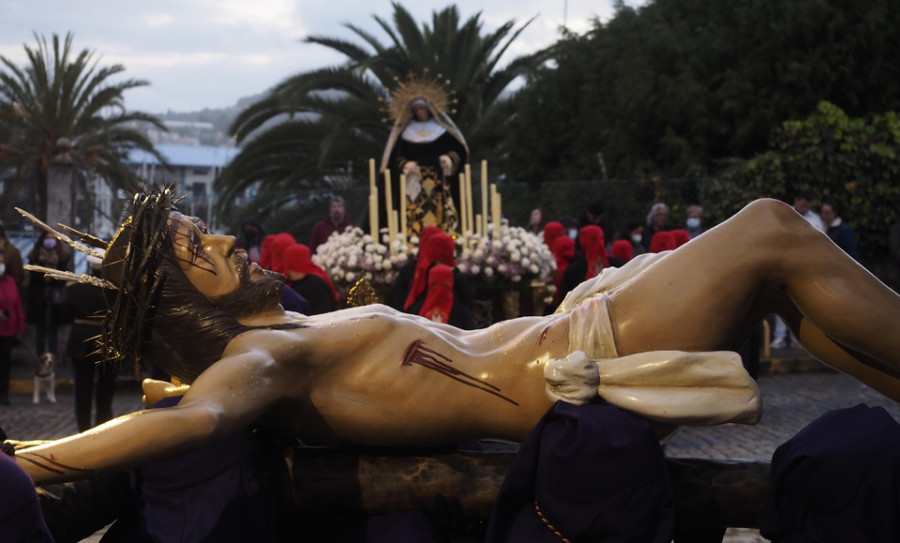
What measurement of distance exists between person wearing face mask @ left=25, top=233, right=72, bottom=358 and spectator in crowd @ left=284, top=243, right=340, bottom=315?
3.83 m

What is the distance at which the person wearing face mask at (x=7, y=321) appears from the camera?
385 inches

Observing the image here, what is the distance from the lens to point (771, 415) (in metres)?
9.04

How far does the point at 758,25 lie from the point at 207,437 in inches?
677

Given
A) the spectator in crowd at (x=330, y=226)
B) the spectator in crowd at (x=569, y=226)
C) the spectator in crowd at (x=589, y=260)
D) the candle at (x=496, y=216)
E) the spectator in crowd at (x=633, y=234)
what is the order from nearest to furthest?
the spectator in crowd at (x=589, y=260) → the candle at (x=496, y=216) → the spectator in crowd at (x=633, y=234) → the spectator in crowd at (x=330, y=226) → the spectator in crowd at (x=569, y=226)

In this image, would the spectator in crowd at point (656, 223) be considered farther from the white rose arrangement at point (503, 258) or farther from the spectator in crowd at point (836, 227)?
the white rose arrangement at point (503, 258)

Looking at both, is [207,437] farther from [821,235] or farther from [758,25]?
[758,25]

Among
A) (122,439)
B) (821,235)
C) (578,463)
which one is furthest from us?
(821,235)

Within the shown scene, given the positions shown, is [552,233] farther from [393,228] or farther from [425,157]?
[393,228]

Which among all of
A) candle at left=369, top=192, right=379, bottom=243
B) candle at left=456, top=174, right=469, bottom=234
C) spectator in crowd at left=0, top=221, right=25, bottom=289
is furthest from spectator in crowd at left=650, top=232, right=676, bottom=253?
spectator in crowd at left=0, top=221, right=25, bottom=289

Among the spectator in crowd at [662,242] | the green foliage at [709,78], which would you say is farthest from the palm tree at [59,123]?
the spectator in crowd at [662,242]

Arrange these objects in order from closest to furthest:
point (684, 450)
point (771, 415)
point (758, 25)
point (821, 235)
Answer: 1. point (821, 235)
2. point (684, 450)
3. point (771, 415)
4. point (758, 25)

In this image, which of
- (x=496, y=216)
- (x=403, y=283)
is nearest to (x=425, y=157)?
(x=496, y=216)

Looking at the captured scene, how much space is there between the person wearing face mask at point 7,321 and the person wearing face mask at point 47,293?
501mm

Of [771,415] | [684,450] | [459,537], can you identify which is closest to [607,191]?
[771,415]
